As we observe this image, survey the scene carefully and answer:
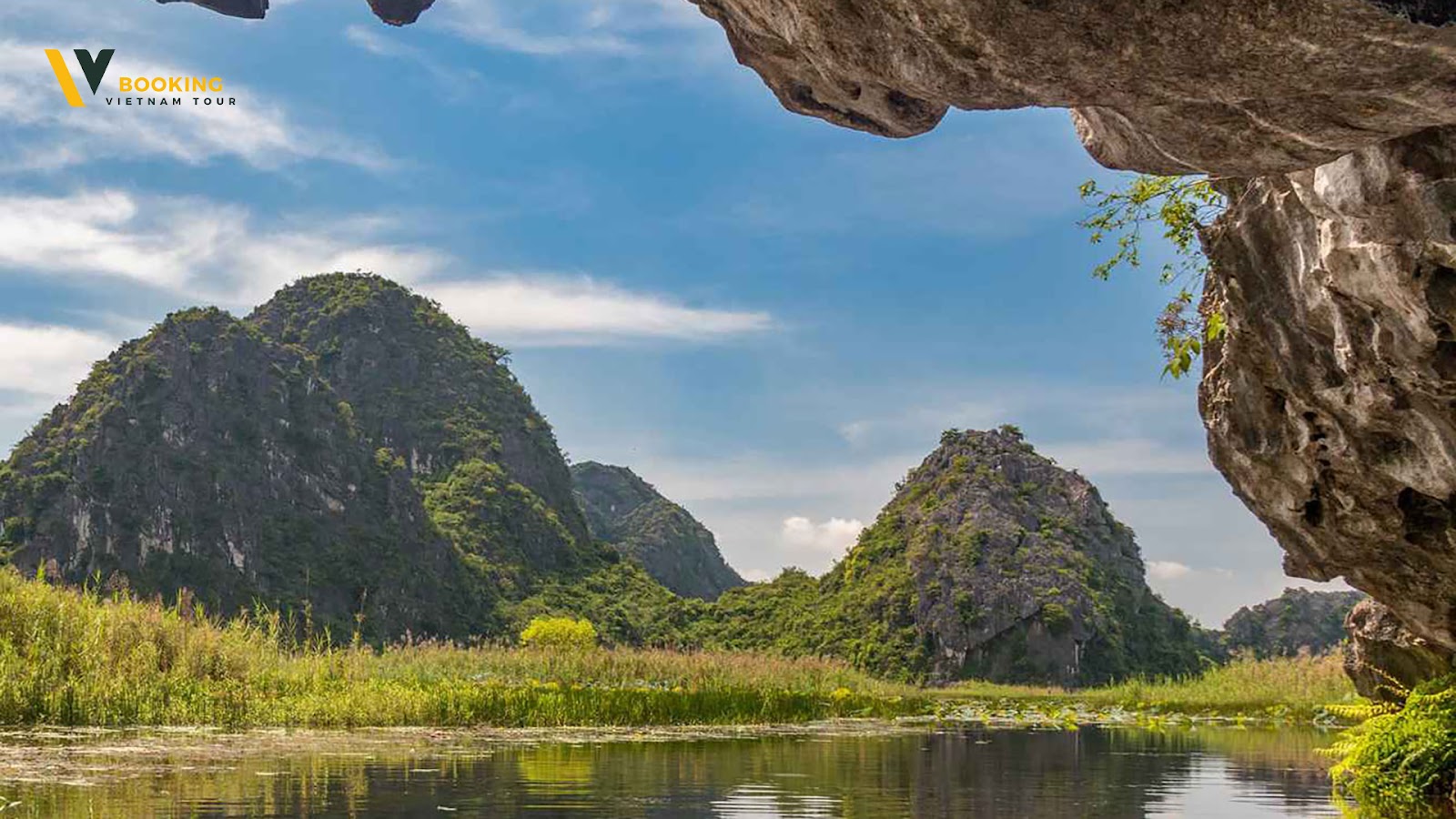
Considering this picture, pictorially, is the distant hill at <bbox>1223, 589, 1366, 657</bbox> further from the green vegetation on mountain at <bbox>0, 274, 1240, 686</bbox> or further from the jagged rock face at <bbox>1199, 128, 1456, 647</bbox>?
the jagged rock face at <bbox>1199, 128, 1456, 647</bbox>

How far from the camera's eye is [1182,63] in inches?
219

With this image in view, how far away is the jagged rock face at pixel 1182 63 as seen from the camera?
5.22 metres

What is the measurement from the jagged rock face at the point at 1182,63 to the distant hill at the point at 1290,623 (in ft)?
260

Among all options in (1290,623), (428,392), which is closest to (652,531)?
(428,392)

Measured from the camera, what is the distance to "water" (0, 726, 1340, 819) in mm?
9008

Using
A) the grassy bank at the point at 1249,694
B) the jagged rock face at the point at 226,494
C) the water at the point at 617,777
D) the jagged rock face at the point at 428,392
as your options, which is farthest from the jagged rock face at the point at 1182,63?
the jagged rock face at the point at 428,392

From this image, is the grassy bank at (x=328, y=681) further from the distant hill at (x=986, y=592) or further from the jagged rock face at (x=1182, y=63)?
the distant hill at (x=986, y=592)

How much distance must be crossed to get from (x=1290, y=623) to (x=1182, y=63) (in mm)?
84644

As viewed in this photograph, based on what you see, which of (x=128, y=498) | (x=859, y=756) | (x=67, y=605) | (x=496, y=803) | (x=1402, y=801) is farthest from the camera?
(x=128, y=498)

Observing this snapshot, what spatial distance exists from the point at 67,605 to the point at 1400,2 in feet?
58.6

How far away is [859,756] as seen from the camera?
1526 centimetres

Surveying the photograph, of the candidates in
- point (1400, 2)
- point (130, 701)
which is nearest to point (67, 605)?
point (130, 701)

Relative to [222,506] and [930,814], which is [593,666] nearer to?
[930,814]

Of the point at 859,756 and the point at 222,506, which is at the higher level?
the point at 222,506
